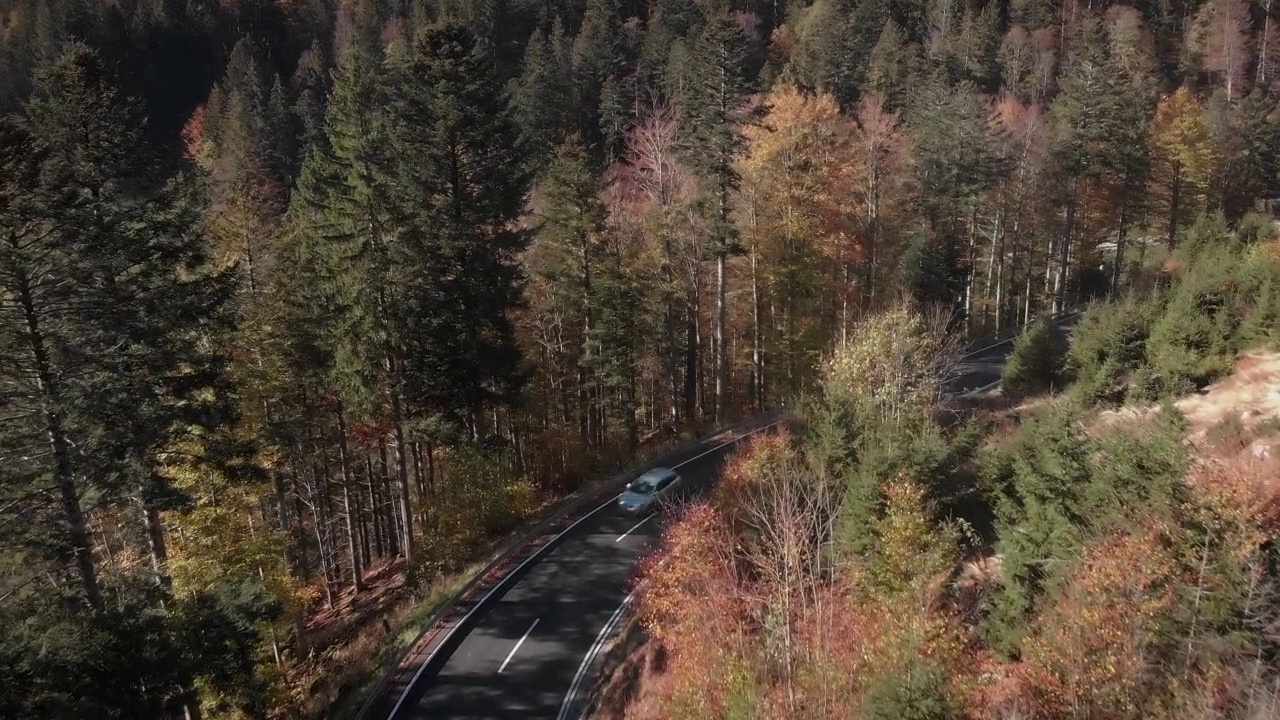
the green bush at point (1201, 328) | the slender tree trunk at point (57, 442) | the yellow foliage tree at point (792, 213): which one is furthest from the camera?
the yellow foliage tree at point (792, 213)

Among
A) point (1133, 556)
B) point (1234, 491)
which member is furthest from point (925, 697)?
point (1234, 491)

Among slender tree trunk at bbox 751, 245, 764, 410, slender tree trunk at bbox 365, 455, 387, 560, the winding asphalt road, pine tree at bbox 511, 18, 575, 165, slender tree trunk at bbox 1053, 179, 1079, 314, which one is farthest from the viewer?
pine tree at bbox 511, 18, 575, 165

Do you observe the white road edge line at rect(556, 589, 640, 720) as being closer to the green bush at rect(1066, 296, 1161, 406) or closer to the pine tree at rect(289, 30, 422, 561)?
the pine tree at rect(289, 30, 422, 561)

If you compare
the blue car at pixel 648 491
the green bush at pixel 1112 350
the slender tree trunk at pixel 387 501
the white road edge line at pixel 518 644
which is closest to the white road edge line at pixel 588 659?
the white road edge line at pixel 518 644

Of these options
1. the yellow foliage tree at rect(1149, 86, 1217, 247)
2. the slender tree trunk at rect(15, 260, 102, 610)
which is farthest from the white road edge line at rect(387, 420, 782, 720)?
the yellow foliage tree at rect(1149, 86, 1217, 247)

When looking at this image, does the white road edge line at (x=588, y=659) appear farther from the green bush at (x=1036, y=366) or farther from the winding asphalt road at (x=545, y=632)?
the green bush at (x=1036, y=366)

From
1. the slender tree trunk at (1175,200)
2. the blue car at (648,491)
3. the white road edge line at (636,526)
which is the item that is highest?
the slender tree trunk at (1175,200)
